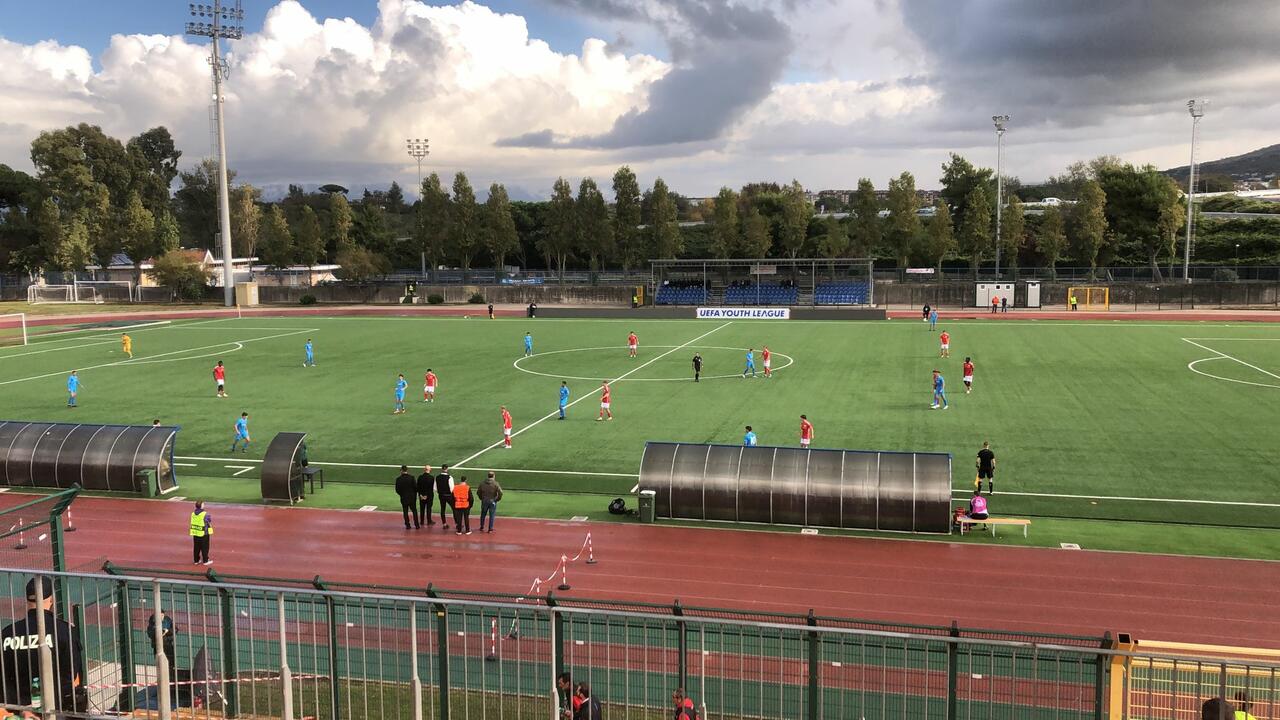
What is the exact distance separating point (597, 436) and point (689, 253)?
98.5 meters

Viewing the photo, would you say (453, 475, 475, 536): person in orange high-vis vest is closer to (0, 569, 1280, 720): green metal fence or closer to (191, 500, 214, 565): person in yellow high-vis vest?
(191, 500, 214, 565): person in yellow high-vis vest

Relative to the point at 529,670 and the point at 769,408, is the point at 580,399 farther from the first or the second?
the point at 529,670

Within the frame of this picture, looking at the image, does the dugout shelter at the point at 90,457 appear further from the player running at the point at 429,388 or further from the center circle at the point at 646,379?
the center circle at the point at 646,379

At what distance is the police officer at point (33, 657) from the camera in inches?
332

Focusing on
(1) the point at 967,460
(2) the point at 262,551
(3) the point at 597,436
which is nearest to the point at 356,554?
(2) the point at 262,551

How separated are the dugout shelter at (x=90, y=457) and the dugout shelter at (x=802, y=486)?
13.1 metres

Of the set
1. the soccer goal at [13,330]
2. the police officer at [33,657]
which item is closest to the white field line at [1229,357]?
the police officer at [33,657]

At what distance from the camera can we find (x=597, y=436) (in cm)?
2945

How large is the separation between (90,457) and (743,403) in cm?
2107

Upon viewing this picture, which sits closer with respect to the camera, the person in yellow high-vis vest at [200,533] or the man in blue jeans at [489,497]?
the person in yellow high-vis vest at [200,533]

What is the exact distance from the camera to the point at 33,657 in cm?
863

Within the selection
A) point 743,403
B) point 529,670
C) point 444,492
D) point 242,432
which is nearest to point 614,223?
point 743,403

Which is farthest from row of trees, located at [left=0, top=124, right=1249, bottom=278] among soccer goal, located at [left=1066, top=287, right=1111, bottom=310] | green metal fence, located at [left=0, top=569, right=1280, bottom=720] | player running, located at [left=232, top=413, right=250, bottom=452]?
green metal fence, located at [left=0, top=569, right=1280, bottom=720]

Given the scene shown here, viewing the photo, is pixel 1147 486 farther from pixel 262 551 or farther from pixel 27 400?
pixel 27 400
